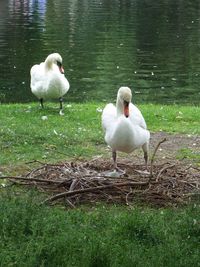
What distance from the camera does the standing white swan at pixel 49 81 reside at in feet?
54.6

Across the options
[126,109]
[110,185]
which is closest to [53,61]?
[126,109]

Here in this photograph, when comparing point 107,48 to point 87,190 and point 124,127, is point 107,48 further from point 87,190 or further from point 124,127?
point 87,190

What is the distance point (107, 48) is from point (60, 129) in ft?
85.3

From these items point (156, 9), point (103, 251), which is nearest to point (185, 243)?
point (103, 251)

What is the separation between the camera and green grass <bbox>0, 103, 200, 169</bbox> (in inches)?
458

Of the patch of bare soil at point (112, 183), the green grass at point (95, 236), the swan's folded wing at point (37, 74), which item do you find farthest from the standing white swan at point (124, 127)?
the swan's folded wing at point (37, 74)

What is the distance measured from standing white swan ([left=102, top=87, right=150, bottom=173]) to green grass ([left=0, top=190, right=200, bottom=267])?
1.55 m

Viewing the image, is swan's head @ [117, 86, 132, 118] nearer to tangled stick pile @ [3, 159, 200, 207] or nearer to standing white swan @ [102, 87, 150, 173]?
standing white swan @ [102, 87, 150, 173]

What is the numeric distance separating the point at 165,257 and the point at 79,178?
262 cm

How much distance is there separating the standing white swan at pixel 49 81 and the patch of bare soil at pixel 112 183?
6.45 m

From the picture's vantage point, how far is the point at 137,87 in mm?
27938

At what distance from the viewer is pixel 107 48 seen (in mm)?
39344

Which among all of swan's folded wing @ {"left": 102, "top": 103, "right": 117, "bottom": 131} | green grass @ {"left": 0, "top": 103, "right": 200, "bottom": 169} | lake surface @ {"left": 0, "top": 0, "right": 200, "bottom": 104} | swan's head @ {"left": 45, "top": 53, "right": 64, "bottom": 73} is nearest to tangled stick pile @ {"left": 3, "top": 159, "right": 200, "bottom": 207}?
swan's folded wing @ {"left": 102, "top": 103, "right": 117, "bottom": 131}

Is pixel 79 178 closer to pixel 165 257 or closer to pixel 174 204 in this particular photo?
pixel 174 204
